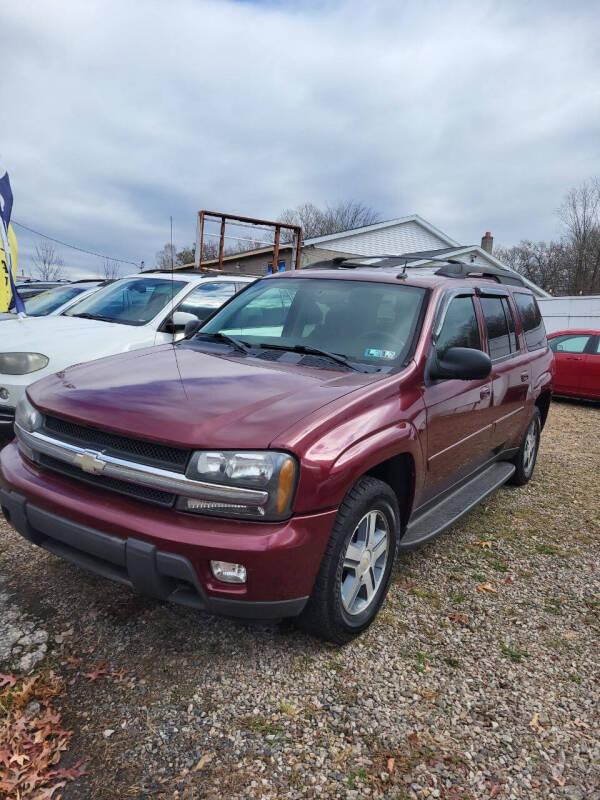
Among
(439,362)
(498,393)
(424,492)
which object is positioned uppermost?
(439,362)

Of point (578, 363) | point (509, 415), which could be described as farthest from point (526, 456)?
point (578, 363)

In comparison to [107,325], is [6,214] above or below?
above

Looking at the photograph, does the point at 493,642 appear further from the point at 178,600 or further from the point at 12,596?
the point at 12,596

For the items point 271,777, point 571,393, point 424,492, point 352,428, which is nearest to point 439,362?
point 424,492

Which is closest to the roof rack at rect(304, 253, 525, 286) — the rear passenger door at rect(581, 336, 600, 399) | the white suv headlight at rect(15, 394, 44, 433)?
the white suv headlight at rect(15, 394, 44, 433)

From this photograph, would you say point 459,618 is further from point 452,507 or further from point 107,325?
point 107,325

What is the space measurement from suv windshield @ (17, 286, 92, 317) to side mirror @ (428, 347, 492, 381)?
22.4 ft

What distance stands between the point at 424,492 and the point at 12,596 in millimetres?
2304

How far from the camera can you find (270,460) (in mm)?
2100

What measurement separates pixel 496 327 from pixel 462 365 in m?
1.42

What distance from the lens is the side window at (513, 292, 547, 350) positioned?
4.85 m

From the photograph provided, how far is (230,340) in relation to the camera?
348cm

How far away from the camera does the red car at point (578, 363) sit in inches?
416

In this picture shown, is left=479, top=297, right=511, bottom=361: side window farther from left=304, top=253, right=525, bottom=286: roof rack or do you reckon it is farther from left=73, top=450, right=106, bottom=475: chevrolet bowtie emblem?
left=73, top=450, right=106, bottom=475: chevrolet bowtie emblem
